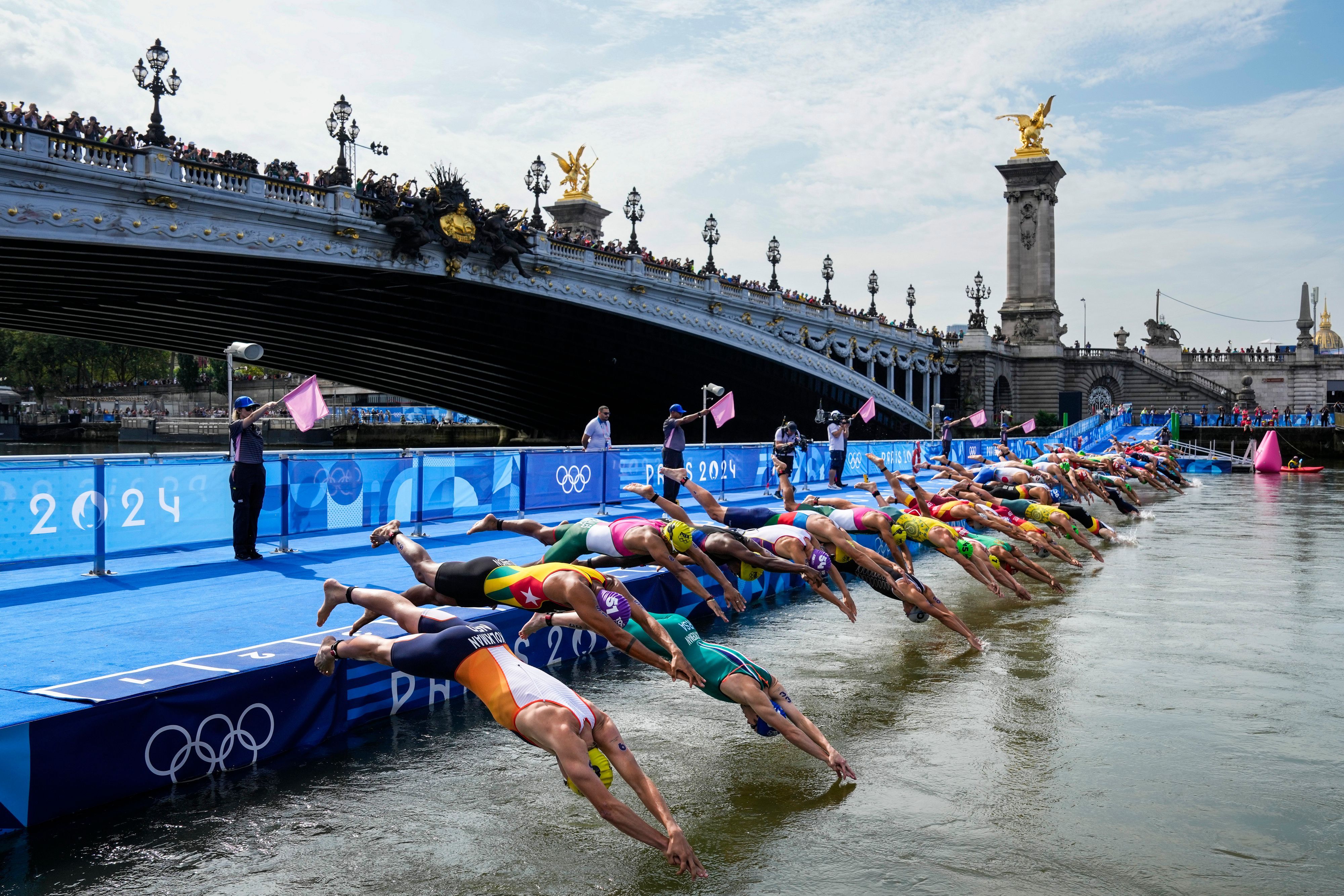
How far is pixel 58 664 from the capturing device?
8242 millimetres

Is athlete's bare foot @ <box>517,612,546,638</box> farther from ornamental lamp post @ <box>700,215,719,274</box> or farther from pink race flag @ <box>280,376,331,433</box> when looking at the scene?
ornamental lamp post @ <box>700,215,719,274</box>

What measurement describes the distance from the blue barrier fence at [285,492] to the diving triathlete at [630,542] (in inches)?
211

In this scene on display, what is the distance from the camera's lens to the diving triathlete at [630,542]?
9.59m

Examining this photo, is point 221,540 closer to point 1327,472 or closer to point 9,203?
point 9,203

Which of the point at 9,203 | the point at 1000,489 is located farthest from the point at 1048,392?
the point at 9,203

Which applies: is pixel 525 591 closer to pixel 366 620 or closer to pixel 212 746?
pixel 366 620

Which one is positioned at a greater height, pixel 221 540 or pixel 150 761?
pixel 221 540

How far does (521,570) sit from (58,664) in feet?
12.5

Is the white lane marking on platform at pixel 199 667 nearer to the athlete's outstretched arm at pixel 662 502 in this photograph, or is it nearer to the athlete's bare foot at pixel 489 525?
the athlete's bare foot at pixel 489 525

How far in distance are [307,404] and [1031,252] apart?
77281 millimetres

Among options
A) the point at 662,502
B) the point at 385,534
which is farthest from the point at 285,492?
the point at 385,534

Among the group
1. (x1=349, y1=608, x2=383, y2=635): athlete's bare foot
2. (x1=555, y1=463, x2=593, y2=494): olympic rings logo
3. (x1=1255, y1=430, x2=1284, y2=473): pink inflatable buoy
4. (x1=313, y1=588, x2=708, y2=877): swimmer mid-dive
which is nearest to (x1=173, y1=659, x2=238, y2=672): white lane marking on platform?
(x1=349, y1=608, x2=383, y2=635): athlete's bare foot

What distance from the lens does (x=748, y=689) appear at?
7.60 metres

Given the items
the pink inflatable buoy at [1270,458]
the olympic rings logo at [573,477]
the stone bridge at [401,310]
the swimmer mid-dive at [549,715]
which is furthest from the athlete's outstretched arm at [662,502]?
the pink inflatable buoy at [1270,458]
